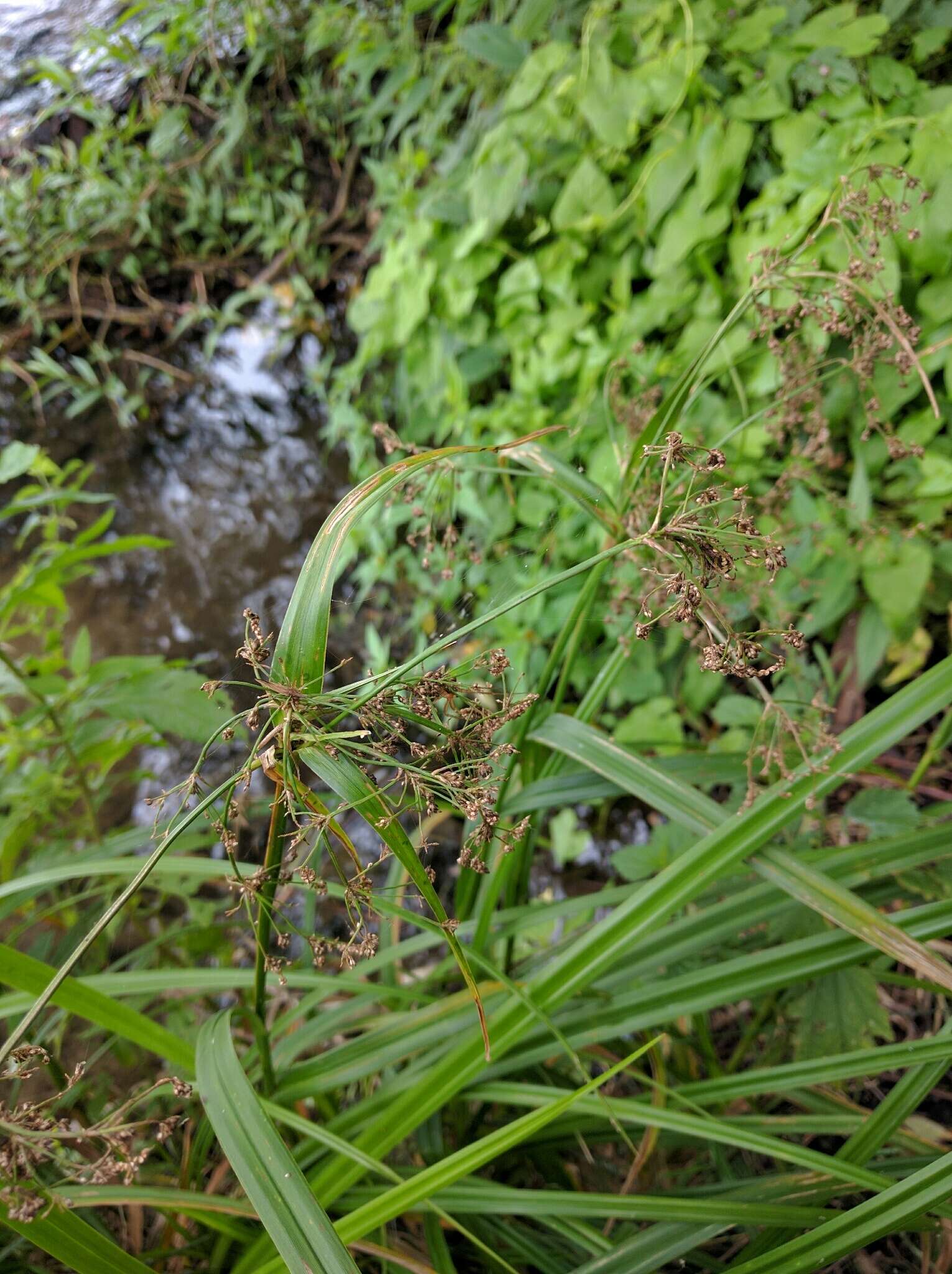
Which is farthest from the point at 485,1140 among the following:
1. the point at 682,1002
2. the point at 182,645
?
the point at 182,645

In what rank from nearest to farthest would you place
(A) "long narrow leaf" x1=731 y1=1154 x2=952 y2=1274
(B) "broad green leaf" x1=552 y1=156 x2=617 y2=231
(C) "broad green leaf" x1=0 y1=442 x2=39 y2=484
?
1. (A) "long narrow leaf" x1=731 y1=1154 x2=952 y2=1274
2. (C) "broad green leaf" x1=0 y1=442 x2=39 y2=484
3. (B) "broad green leaf" x1=552 y1=156 x2=617 y2=231

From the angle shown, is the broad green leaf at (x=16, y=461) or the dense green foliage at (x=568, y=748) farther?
the broad green leaf at (x=16, y=461)

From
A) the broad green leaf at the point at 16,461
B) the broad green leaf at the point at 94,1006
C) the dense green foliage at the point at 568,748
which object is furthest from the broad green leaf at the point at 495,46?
the broad green leaf at the point at 94,1006

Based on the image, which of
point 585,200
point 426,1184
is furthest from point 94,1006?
point 585,200

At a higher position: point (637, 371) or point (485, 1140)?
point (637, 371)

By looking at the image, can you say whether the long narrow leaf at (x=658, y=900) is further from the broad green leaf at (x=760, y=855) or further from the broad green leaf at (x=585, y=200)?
the broad green leaf at (x=585, y=200)

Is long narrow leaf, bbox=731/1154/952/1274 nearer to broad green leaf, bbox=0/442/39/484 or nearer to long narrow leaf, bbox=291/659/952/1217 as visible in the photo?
long narrow leaf, bbox=291/659/952/1217

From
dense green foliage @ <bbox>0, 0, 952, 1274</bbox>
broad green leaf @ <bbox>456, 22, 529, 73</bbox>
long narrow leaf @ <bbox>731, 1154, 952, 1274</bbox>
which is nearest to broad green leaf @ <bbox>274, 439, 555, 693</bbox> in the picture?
dense green foliage @ <bbox>0, 0, 952, 1274</bbox>

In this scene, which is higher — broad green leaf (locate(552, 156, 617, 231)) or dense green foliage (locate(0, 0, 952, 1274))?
broad green leaf (locate(552, 156, 617, 231))

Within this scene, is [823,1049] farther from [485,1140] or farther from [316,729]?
[316,729]
